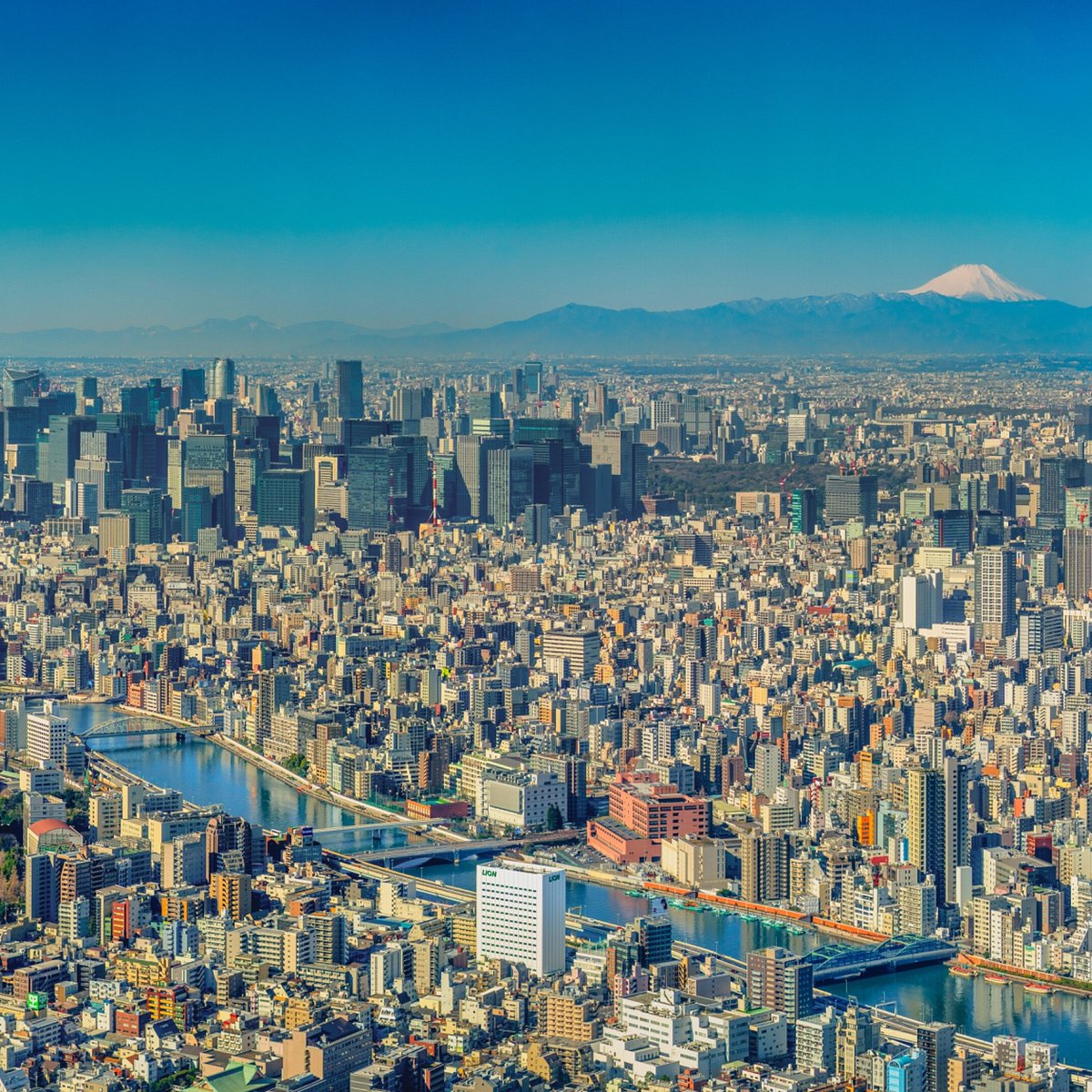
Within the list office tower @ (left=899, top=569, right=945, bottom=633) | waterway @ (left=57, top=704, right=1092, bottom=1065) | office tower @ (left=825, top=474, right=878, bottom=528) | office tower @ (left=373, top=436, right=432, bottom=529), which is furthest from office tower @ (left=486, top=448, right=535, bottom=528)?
waterway @ (left=57, top=704, right=1092, bottom=1065)

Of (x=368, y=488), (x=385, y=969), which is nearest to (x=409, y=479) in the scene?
(x=368, y=488)

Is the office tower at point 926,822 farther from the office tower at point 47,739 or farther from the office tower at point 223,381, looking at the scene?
the office tower at point 223,381

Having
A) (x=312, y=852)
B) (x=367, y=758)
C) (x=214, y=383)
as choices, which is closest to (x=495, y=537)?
(x=214, y=383)

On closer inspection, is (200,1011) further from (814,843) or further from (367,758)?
(367,758)

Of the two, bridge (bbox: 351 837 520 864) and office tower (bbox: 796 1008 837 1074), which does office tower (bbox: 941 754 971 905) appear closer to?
bridge (bbox: 351 837 520 864)

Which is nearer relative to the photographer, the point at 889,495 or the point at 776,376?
the point at 889,495

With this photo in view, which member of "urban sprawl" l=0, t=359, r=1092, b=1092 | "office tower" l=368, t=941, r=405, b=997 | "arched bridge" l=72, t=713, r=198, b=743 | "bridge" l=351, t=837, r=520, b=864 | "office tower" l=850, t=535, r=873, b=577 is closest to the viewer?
"urban sprawl" l=0, t=359, r=1092, b=1092

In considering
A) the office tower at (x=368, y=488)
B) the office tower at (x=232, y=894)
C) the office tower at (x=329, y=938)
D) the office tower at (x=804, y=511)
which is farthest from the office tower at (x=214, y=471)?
the office tower at (x=329, y=938)
